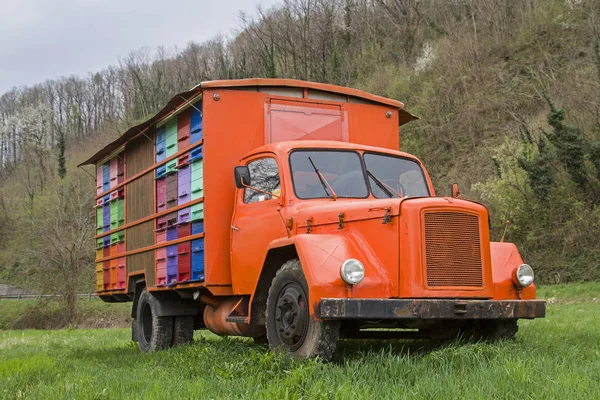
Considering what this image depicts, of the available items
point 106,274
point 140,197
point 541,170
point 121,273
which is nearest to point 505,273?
point 140,197

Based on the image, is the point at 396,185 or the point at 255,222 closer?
the point at 255,222

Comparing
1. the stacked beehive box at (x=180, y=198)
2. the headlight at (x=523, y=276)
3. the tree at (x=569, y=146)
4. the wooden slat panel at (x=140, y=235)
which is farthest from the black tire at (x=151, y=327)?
the tree at (x=569, y=146)

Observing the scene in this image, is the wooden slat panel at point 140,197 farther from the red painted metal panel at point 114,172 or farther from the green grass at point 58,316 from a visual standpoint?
the green grass at point 58,316

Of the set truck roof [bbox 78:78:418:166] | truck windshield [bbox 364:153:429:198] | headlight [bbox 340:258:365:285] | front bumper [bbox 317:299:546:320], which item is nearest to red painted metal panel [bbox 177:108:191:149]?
truck roof [bbox 78:78:418:166]

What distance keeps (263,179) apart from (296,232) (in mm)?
1108

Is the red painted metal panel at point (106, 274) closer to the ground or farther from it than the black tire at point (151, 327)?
farther from it

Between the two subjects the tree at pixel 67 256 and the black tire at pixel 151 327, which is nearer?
the black tire at pixel 151 327

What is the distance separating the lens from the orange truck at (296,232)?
6.60m

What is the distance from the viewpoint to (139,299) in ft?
37.3

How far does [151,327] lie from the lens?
10.9m

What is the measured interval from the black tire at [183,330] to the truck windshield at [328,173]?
3803mm

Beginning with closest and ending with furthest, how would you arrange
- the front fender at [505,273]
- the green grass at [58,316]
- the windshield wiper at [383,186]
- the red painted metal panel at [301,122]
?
1. the front fender at [505,273]
2. the windshield wiper at [383,186]
3. the red painted metal panel at [301,122]
4. the green grass at [58,316]

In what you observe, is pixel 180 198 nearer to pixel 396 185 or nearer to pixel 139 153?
pixel 139 153

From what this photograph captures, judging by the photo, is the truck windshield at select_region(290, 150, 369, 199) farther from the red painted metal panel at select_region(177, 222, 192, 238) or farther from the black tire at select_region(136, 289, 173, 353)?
the black tire at select_region(136, 289, 173, 353)
